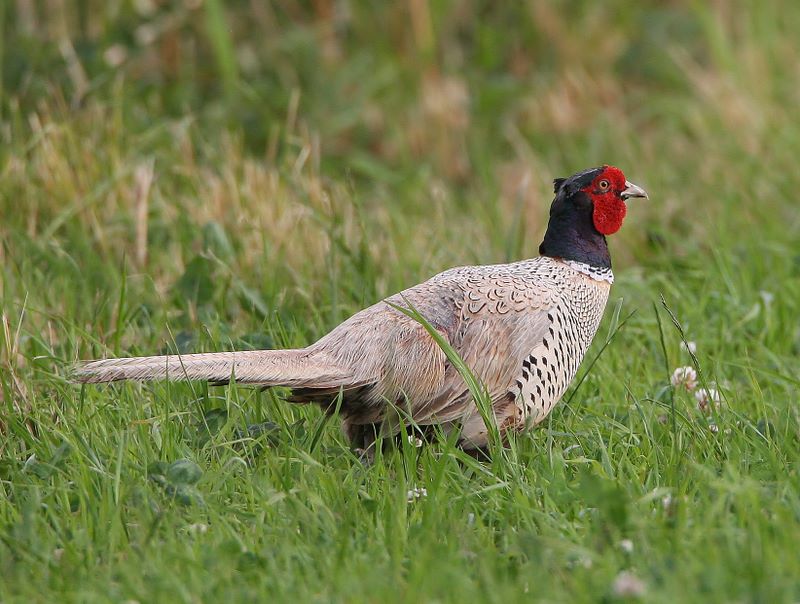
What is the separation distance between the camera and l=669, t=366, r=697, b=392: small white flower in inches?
158

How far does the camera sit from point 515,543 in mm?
2939

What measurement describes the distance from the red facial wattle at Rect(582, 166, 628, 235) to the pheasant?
21 centimetres

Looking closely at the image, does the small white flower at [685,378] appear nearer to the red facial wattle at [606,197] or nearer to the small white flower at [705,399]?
the small white flower at [705,399]

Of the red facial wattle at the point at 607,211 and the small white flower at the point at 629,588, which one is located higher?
the red facial wattle at the point at 607,211

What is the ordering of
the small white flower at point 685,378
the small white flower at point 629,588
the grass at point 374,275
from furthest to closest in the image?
the small white flower at point 685,378 < the grass at point 374,275 < the small white flower at point 629,588

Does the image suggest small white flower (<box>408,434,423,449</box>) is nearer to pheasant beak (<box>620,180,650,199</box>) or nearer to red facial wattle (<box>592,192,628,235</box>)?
Answer: red facial wattle (<box>592,192,628,235</box>)

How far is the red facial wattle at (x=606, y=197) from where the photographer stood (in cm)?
402

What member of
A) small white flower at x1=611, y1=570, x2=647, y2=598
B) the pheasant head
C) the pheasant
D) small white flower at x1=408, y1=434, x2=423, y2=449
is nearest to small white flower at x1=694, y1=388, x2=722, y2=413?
the pheasant

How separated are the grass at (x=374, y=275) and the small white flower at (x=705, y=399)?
0.05m

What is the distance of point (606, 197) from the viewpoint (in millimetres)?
4035

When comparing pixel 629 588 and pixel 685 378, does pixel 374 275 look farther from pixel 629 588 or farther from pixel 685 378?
pixel 629 588

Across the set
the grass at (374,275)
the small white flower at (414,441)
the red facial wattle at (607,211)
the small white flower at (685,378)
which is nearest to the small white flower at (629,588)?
the grass at (374,275)

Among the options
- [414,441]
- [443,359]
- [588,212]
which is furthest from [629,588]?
[588,212]

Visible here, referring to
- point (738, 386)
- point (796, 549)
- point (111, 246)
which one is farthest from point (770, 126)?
point (796, 549)
